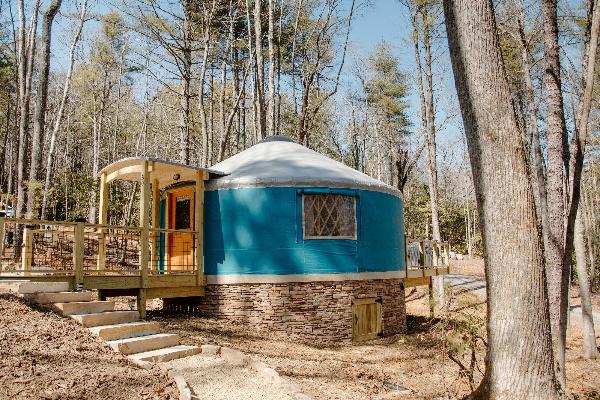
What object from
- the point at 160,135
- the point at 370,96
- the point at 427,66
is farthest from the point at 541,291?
the point at 160,135

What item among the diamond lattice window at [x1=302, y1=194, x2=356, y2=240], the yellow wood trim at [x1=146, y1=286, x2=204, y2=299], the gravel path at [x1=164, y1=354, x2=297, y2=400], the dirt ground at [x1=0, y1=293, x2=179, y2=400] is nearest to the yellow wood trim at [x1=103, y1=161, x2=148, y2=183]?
the yellow wood trim at [x1=146, y1=286, x2=204, y2=299]

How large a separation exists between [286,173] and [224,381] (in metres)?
4.12

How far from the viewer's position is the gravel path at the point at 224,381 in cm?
439

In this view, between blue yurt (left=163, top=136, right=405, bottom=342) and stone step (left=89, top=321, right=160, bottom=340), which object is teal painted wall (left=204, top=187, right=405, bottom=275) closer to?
blue yurt (left=163, top=136, right=405, bottom=342)

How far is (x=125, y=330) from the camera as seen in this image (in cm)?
553

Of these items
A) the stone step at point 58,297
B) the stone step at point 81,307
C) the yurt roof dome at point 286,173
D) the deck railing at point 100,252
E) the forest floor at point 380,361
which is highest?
the yurt roof dome at point 286,173

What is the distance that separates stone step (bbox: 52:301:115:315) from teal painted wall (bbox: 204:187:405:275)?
232cm

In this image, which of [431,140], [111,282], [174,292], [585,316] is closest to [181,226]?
[174,292]

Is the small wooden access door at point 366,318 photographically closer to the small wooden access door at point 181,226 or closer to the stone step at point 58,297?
the small wooden access door at point 181,226

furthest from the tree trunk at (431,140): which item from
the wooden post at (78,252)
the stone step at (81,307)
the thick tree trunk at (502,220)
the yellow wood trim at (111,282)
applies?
the thick tree trunk at (502,220)

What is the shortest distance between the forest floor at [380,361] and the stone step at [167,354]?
49 centimetres

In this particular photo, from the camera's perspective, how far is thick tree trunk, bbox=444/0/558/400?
3414 mm

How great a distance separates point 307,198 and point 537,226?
192 inches

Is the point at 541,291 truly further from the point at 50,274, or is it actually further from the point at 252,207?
the point at 50,274
